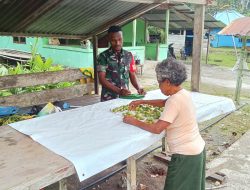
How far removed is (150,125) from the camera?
274cm

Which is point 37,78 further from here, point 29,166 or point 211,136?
point 29,166

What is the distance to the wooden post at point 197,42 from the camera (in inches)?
204

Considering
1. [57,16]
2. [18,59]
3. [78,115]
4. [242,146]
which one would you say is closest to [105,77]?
[78,115]

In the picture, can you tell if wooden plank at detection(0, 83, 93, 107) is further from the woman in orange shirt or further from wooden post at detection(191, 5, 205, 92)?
the woman in orange shirt

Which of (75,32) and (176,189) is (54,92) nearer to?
(75,32)

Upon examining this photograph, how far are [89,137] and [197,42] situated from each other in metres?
3.43

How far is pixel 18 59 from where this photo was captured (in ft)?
40.3

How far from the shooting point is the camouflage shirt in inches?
170

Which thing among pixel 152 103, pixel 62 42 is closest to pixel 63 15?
pixel 152 103

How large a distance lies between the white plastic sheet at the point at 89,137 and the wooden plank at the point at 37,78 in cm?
248

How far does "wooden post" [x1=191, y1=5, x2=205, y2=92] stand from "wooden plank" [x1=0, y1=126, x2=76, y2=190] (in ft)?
12.1

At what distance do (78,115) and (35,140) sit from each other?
31.3 inches

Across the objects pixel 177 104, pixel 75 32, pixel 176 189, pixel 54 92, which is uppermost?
pixel 75 32

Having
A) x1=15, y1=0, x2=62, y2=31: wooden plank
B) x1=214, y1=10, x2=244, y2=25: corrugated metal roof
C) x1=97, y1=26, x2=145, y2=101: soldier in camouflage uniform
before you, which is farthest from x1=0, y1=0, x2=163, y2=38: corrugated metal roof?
x1=214, y1=10, x2=244, y2=25: corrugated metal roof
